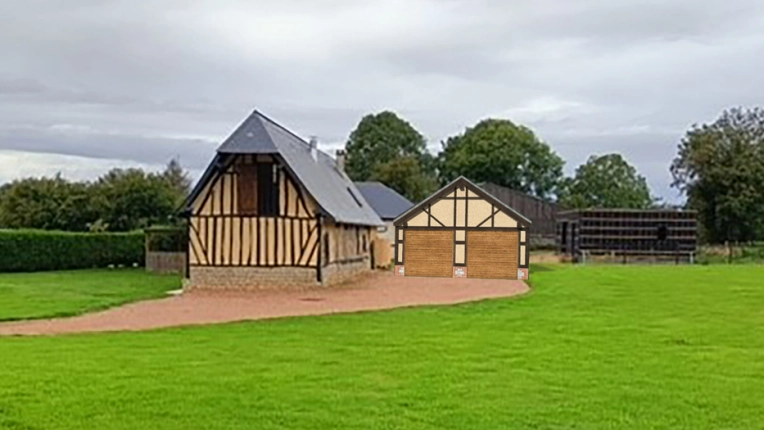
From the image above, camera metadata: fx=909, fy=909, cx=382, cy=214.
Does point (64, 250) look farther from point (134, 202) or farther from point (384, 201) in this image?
point (384, 201)

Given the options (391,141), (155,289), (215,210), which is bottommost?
(155,289)

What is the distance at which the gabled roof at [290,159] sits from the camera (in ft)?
79.0

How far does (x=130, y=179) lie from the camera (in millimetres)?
42344

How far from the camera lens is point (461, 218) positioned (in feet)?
105

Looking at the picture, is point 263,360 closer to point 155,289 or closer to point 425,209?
point 155,289

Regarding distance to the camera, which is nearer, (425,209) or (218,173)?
(218,173)

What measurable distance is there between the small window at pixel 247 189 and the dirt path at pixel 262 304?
8.44 feet

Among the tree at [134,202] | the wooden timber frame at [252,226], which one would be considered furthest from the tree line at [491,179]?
the wooden timber frame at [252,226]

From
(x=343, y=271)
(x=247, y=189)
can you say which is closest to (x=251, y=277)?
(x=247, y=189)

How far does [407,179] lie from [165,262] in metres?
26.2

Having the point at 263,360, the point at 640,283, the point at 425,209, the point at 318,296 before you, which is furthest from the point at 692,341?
the point at 425,209

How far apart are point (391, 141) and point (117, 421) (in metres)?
64.0

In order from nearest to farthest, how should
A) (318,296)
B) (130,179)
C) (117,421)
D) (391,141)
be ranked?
(117,421) → (318,296) → (130,179) → (391,141)

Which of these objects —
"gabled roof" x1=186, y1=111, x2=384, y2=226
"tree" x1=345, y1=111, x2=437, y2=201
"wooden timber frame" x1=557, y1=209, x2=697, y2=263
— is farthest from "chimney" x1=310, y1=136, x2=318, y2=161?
"tree" x1=345, y1=111, x2=437, y2=201
